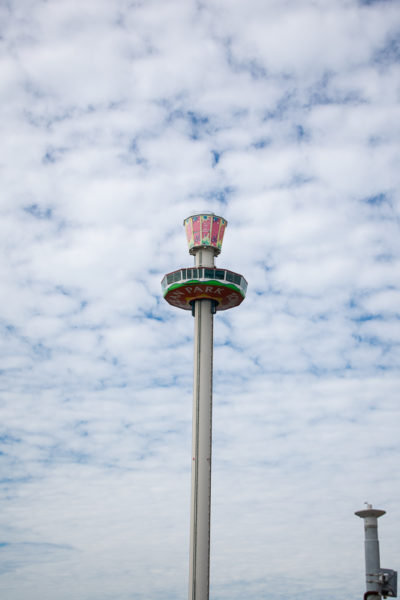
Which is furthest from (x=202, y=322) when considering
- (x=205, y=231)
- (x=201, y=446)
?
(x=201, y=446)

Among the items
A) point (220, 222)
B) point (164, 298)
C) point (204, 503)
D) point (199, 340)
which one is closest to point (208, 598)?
point (204, 503)

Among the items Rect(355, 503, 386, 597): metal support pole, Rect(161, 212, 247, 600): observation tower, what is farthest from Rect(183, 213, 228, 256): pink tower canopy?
Rect(355, 503, 386, 597): metal support pole

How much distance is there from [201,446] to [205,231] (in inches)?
1196

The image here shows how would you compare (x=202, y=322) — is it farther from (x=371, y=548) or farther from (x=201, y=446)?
(x=371, y=548)

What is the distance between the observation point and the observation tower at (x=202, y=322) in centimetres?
7800

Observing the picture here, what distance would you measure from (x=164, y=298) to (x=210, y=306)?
6740 millimetres

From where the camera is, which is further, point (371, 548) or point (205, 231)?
point (205, 231)

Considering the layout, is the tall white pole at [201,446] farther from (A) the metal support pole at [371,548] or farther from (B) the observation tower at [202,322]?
(A) the metal support pole at [371,548]

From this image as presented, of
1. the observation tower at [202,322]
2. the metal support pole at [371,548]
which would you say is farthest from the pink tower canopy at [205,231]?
the metal support pole at [371,548]

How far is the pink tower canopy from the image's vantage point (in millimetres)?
92750

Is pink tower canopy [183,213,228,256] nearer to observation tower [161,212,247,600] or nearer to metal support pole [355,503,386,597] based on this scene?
observation tower [161,212,247,600]

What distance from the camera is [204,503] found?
7975 centimetres

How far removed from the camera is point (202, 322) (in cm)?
8938

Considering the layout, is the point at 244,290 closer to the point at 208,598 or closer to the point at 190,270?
the point at 190,270
